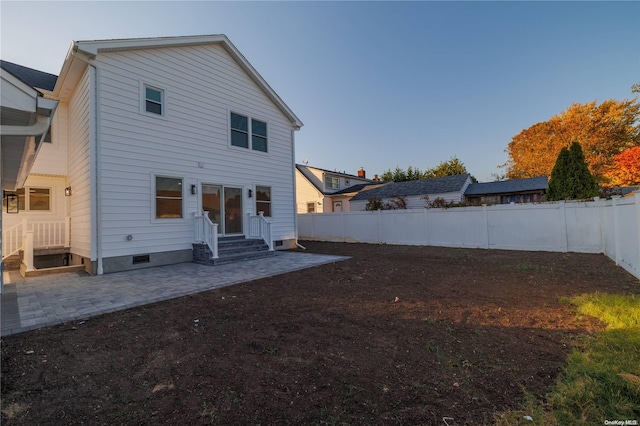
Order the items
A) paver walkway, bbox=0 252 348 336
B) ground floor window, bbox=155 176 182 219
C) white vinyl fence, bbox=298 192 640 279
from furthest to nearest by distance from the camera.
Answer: ground floor window, bbox=155 176 182 219
white vinyl fence, bbox=298 192 640 279
paver walkway, bbox=0 252 348 336

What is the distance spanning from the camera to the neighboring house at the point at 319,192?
82.2 feet

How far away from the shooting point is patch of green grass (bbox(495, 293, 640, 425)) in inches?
73.4

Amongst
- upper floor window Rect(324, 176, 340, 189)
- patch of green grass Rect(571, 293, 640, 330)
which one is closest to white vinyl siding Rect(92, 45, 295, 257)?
patch of green grass Rect(571, 293, 640, 330)

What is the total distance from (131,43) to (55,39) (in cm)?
243

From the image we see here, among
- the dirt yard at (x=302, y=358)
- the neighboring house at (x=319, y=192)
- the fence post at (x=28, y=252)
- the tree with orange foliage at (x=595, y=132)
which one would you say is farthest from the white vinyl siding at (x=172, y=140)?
the tree with orange foliage at (x=595, y=132)

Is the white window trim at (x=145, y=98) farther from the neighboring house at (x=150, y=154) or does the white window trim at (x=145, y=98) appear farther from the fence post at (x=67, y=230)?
the fence post at (x=67, y=230)

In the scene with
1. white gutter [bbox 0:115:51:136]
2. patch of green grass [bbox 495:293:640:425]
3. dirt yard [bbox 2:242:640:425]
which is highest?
white gutter [bbox 0:115:51:136]

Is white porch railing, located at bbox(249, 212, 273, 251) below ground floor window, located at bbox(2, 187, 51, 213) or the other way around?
below

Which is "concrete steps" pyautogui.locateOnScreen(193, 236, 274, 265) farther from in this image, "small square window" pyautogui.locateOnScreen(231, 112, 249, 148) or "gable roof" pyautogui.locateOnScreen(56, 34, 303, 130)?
"gable roof" pyautogui.locateOnScreen(56, 34, 303, 130)

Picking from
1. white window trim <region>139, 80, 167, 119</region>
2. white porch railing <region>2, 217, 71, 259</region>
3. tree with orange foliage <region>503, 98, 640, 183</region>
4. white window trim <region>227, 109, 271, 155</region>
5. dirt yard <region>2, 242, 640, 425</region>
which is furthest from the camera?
tree with orange foliage <region>503, 98, 640, 183</region>

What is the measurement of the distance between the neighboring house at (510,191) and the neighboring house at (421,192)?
1.04m

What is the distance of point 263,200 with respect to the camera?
11141 mm

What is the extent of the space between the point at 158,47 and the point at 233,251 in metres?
6.67

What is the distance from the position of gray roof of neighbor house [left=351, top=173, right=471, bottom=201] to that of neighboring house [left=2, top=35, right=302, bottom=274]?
13682 mm
